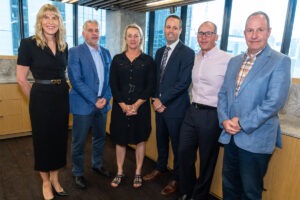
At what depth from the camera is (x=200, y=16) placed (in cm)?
467

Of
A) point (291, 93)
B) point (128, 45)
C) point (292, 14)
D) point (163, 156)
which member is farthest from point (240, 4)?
point (163, 156)

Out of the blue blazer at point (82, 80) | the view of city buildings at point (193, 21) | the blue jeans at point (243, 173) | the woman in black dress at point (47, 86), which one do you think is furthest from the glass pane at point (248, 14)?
the woman in black dress at point (47, 86)

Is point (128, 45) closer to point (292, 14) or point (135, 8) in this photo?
point (292, 14)

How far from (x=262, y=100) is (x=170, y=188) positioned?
135cm

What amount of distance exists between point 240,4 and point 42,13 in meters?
3.32

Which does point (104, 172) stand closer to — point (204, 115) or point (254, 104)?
point (204, 115)

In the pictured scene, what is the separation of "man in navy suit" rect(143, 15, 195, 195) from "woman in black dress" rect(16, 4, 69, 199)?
865mm

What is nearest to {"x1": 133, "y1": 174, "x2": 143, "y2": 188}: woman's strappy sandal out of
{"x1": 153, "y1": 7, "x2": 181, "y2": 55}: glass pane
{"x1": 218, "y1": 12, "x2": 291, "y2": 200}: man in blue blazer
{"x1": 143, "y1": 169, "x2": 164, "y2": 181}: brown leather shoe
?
{"x1": 143, "y1": 169, "x2": 164, "y2": 181}: brown leather shoe

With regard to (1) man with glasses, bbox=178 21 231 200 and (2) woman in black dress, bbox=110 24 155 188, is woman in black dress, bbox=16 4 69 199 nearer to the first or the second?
(2) woman in black dress, bbox=110 24 155 188

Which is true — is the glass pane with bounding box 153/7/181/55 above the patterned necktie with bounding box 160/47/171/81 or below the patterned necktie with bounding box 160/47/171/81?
above

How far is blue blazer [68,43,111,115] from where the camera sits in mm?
2162

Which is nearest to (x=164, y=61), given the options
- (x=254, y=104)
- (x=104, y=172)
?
(x=254, y=104)

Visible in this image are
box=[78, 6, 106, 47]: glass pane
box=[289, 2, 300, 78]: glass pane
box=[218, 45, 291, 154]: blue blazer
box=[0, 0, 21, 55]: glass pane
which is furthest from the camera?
box=[78, 6, 106, 47]: glass pane

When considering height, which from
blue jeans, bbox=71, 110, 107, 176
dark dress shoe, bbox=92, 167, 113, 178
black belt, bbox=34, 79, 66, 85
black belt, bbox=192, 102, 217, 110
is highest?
black belt, bbox=34, 79, 66, 85
